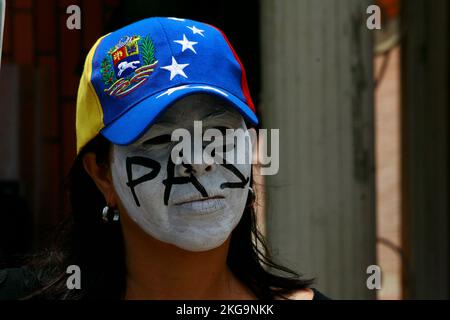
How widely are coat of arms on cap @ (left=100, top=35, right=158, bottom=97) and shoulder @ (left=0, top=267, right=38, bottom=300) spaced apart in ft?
1.70

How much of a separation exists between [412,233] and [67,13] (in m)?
2.36

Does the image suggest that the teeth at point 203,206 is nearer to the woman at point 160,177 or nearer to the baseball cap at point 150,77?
the woman at point 160,177

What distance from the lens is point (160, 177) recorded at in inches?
76.2

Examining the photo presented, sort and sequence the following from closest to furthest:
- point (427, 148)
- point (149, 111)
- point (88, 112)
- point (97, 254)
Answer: point (149, 111)
point (88, 112)
point (97, 254)
point (427, 148)

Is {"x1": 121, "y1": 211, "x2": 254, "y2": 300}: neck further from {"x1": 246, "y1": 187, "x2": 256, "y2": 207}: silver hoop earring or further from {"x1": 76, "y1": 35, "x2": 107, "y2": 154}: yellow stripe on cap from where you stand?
{"x1": 76, "y1": 35, "x2": 107, "y2": 154}: yellow stripe on cap

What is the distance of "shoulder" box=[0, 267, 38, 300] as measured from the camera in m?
2.10

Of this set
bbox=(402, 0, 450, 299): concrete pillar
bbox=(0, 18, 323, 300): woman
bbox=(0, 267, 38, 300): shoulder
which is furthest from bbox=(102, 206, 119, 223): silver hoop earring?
bbox=(402, 0, 450, 299): concrete pillar

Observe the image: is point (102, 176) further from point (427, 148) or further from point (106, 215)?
point (427, 148)

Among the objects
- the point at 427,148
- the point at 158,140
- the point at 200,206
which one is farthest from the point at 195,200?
the point at 427,148

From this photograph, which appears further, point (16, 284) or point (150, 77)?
point (16, 284)

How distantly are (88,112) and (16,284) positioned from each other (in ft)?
1.52

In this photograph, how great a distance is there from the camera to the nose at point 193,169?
1885 millimetres

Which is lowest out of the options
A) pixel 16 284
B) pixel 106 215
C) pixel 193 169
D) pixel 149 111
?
pixel 16 284
